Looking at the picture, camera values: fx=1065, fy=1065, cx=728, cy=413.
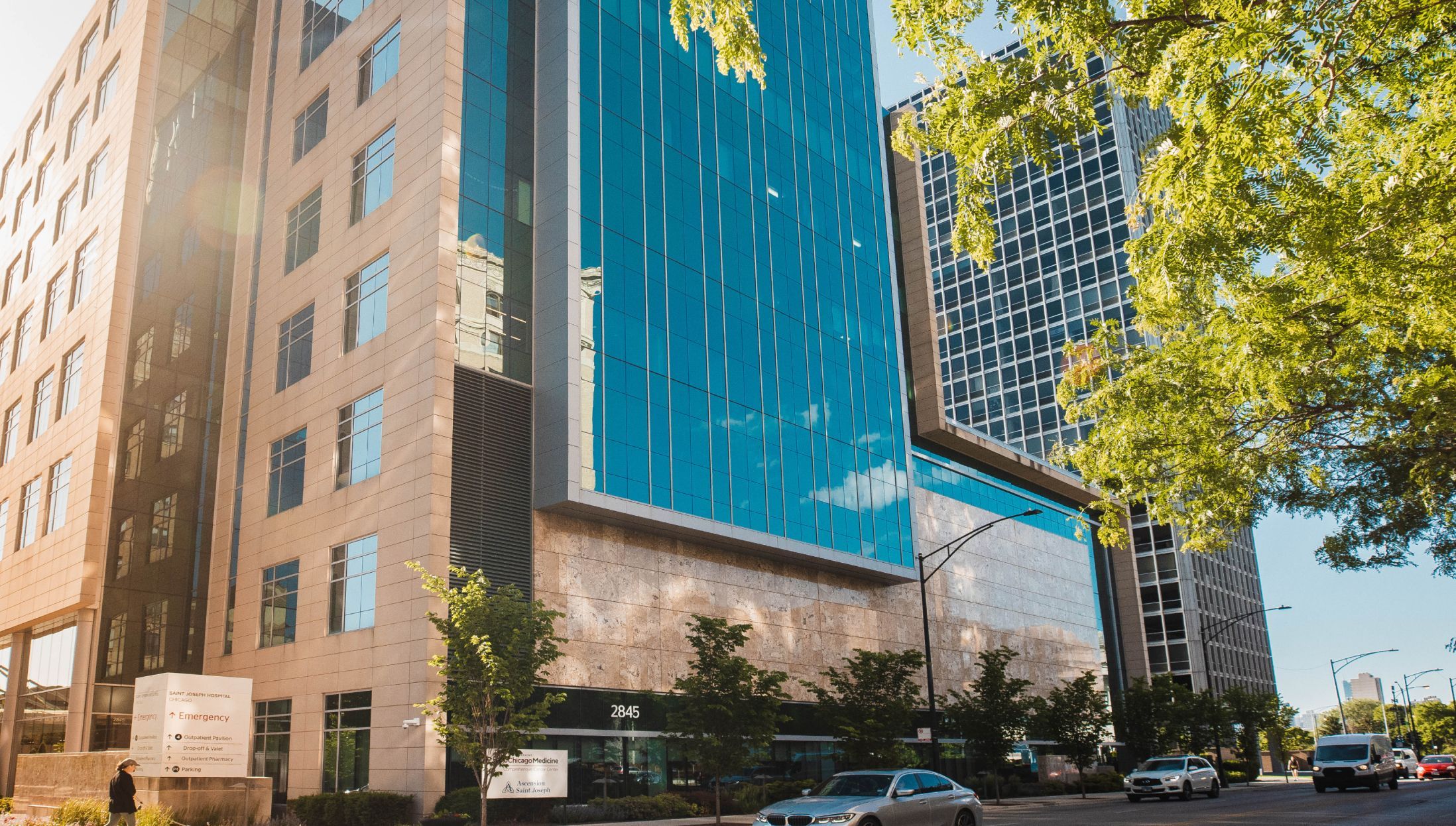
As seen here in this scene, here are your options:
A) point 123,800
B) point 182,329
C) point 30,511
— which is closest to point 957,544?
point 182,329

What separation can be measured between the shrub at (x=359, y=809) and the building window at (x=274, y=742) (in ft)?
17.9

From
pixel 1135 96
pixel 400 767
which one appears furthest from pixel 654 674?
pixel 1135 96

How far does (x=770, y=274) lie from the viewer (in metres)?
46.1

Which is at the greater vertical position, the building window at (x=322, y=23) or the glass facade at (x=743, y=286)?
the building window at (x=322, y=23)

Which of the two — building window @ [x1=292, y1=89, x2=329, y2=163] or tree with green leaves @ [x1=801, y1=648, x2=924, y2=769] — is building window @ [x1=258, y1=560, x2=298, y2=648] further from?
tree with green leaves @ [x1=801, y1=648, x2=924, y2=769]

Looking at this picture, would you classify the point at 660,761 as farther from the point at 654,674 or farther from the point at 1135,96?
the point at 1135,96

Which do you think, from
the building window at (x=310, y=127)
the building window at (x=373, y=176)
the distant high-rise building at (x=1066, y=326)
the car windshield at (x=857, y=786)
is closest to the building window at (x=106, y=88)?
the building window at (x=310, y=127)

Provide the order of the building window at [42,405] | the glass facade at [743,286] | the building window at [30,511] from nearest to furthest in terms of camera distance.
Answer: the glass facade at [743,286] → the building window at [30,511] → the building window at [42,405]

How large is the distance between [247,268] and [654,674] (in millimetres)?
24717

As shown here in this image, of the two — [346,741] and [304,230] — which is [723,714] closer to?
[346,741]

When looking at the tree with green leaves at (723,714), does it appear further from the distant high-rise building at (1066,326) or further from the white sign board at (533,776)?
the distant high-rise building at (1066,326)

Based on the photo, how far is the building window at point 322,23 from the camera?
43438mm

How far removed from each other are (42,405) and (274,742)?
24.4m

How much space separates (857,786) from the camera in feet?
62.4
